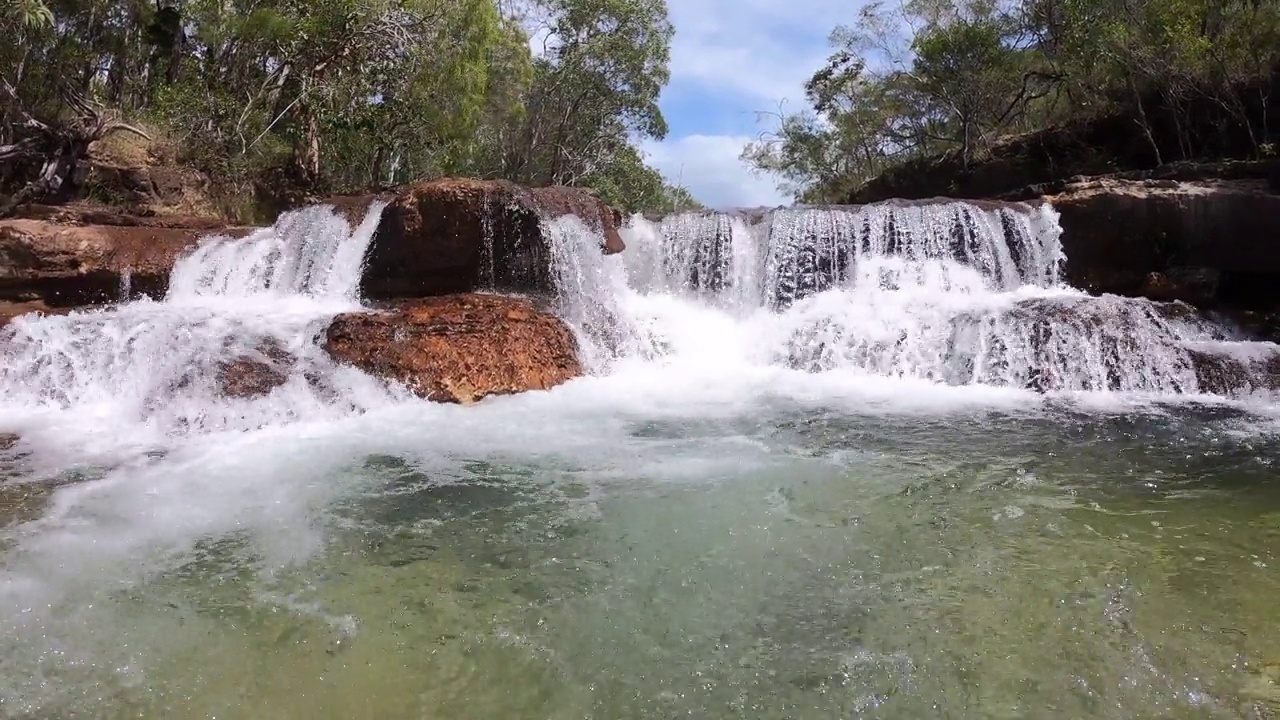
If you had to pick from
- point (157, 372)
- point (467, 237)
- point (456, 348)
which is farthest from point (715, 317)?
point (157, 372)

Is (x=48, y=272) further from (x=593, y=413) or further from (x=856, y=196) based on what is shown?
(x=856, y=196)

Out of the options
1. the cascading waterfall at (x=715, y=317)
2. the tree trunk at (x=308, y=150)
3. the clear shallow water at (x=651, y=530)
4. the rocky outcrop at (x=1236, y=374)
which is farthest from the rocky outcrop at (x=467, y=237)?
the tree trunk at (x=308, y=150)

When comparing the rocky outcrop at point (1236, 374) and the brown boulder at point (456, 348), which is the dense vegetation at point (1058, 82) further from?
the brown boulder at point (456, 348)

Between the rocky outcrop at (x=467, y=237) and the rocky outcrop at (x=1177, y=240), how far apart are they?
6.52 m

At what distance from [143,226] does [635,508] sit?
1009 cm

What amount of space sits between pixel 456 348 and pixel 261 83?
12047mm

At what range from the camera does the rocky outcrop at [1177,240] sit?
10.5 metres

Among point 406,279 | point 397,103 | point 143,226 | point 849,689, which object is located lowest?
point 849,689

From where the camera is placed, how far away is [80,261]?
411 inches

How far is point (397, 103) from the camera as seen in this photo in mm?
17047

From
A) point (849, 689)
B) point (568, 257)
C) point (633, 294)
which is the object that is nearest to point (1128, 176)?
point (633, 294)

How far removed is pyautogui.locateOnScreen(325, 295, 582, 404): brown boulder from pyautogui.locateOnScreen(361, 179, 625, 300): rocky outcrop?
119 centimetres

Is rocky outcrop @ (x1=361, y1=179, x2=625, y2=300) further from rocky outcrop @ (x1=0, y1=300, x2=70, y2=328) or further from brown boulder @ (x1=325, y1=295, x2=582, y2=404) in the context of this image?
rocky outcrop @ (x1=0, y1=300, x2=70, y2=328)

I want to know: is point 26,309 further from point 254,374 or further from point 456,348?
point 456,348
